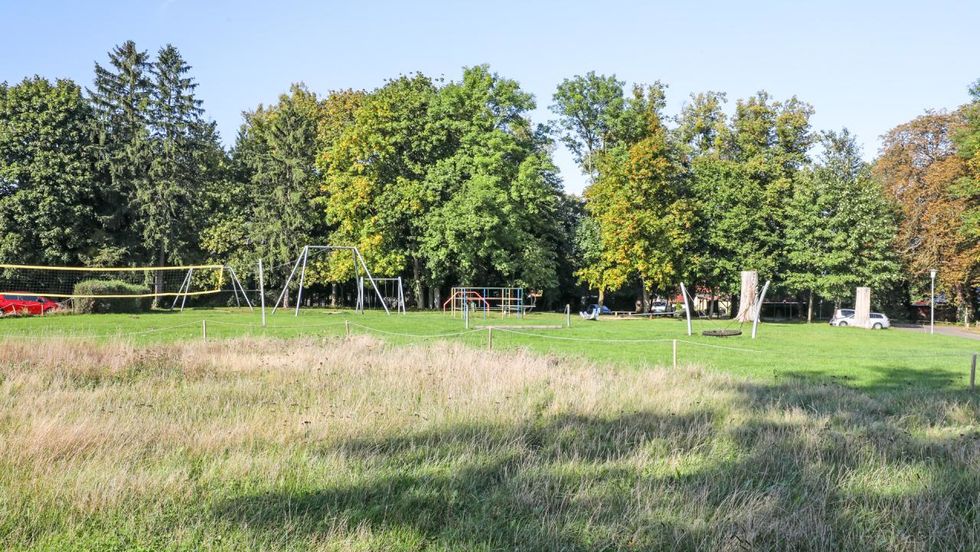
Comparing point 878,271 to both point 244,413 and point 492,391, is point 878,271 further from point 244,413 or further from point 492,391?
point 244,413

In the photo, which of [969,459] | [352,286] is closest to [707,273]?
[352,286]

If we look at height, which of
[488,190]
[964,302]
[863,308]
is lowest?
[863,308]

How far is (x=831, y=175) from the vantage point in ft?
146

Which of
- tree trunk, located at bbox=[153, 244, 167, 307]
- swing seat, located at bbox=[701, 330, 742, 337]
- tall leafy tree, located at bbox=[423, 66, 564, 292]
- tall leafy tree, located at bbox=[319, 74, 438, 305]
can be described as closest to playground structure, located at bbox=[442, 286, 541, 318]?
tall leafy tree, located at bbox=[423, 66, 564, 292]

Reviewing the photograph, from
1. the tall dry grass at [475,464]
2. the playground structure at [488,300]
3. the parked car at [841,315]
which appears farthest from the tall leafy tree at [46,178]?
the parked car at [841,315]

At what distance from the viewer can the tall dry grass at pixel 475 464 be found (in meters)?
4.94

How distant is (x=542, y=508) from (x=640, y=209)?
128ft

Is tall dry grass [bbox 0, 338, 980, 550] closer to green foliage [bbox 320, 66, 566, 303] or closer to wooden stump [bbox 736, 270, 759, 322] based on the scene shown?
wooden stump [bbox 736, 270, 759, 322]

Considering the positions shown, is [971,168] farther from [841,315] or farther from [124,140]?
[124,140]

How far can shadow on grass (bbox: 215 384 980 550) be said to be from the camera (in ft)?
16.2

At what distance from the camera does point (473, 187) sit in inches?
1516

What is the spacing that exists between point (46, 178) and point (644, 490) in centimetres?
4172

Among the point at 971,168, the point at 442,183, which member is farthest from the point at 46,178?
the point at 971,168

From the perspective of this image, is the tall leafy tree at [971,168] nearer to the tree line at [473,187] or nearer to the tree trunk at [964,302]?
the tree line at [473,187]
